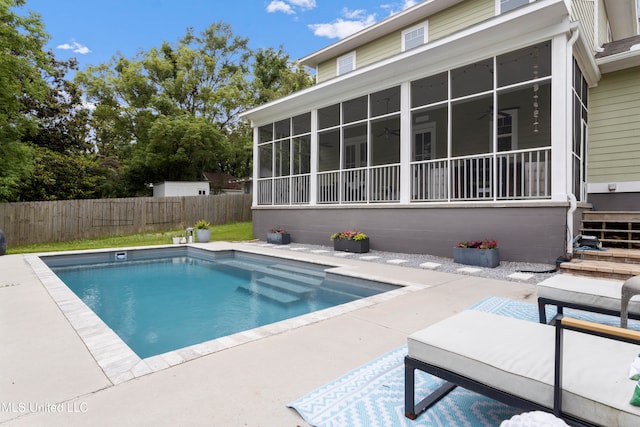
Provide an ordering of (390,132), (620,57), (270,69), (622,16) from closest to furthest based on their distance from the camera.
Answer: (620,57), (390,132), (622,16), (270,69)

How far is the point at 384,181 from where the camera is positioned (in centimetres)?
932

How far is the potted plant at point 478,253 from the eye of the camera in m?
6.62

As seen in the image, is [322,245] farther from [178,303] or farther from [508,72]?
[508,72]

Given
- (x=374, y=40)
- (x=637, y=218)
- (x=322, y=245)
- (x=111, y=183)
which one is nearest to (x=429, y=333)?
(x=637, y=218)

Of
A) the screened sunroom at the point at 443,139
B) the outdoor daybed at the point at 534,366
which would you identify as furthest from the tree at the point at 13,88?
the outdoor daybed at the point at 534,366

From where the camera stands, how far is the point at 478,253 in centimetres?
673

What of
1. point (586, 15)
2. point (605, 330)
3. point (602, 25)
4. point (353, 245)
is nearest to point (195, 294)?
point (353, 245)

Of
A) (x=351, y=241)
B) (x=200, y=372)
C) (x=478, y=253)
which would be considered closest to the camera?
(x=200, y=372)

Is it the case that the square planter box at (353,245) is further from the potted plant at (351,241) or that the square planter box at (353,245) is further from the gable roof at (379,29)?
the gable roof at (379,29)

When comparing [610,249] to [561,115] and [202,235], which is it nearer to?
[561,115]

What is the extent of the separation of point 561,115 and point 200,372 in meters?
6.90

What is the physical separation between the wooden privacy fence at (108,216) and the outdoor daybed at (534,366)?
14.9 metres

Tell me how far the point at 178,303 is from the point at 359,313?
3.21m

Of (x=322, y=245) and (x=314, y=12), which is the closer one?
(x=322, y=245)
